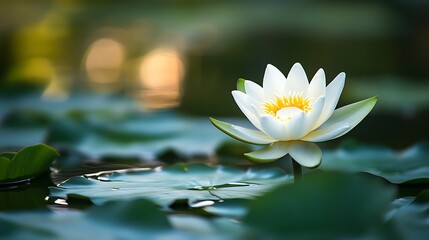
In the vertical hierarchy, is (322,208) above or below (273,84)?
below

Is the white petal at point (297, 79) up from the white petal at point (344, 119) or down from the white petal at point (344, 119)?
up

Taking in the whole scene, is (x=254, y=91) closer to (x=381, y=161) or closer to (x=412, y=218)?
(x=412, y=218)

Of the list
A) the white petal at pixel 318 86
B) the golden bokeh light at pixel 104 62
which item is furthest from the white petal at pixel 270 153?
the golden bokeh light at pixel 104 62

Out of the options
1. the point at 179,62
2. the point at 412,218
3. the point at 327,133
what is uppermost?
the point at 179,62

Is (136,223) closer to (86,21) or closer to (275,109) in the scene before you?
(275,109)

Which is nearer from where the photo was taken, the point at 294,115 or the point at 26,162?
the point at 294,115

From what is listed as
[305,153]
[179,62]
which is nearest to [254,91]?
[305,153]

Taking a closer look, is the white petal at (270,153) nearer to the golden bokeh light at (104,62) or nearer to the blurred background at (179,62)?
the blurred background at (179,62)
